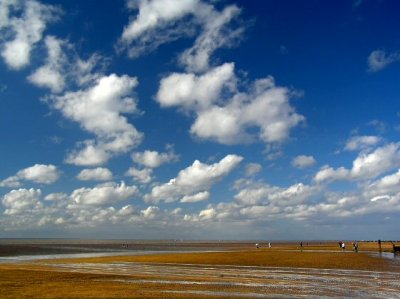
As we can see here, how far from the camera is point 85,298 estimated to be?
23.8m

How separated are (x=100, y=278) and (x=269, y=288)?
47.4ft

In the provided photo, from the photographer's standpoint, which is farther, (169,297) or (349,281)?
(349,281)

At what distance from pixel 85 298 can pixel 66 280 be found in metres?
10.5

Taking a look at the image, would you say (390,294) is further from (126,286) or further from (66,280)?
(66,280)

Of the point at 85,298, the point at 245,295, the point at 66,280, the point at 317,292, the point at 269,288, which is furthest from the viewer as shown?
the point at 66,280

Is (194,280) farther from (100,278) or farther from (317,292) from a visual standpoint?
(317,292)

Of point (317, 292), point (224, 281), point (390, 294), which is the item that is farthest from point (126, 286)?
point (390, 294)

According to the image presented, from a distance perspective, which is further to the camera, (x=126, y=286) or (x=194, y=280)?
(x=194, y=280)

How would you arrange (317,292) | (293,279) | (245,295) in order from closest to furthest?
(245,295) → (317,292) → (293,279)

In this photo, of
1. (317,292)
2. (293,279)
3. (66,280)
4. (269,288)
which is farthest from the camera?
(293,279)

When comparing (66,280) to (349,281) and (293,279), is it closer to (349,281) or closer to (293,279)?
(293,279)

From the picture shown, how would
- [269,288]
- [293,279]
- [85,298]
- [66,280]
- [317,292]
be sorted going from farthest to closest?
[293,279]
[66,280]
[269,288]
[317,292]
[85,298]

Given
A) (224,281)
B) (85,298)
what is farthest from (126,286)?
(224,281)

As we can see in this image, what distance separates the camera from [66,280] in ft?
109
